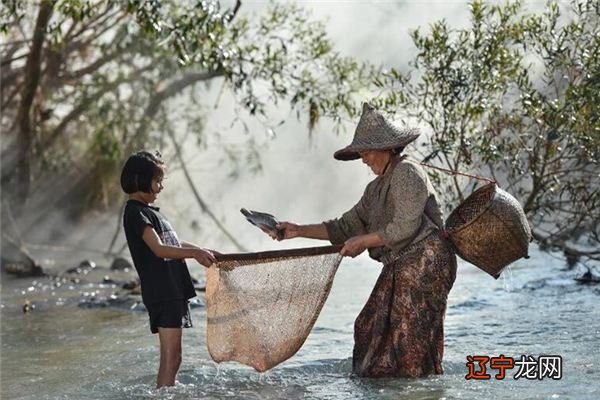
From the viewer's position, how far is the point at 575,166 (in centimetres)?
885

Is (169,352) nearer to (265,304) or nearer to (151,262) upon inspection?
(151,262)

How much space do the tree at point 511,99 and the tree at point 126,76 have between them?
5.21 ft

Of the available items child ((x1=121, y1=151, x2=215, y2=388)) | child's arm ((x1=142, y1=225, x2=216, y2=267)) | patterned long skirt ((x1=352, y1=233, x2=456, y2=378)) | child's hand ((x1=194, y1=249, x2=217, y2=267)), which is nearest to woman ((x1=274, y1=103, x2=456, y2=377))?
patterned long skirt ((x1=352, y1=233, x2=456, y2=378))

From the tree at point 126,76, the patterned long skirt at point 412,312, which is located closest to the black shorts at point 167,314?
the patterned long skirt at point 412,312

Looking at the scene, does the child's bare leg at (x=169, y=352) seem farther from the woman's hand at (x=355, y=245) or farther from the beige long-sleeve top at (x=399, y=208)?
the beige long-sleeve top at (x=399, y=208)

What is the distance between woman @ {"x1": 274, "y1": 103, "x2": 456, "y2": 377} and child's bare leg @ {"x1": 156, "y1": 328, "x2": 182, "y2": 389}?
1044 mm

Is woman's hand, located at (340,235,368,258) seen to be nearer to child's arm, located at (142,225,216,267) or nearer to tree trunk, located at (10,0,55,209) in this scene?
child's arm, located at (142,225,216,267)

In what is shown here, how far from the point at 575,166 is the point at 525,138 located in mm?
559

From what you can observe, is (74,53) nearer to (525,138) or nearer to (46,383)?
(525,138)

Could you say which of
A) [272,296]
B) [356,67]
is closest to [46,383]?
[272,296]

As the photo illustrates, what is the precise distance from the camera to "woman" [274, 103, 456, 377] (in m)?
5.44

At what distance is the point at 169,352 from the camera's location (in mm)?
5312

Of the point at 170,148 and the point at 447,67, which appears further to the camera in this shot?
the point at 170,148

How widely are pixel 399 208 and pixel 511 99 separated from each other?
13.0 ft
